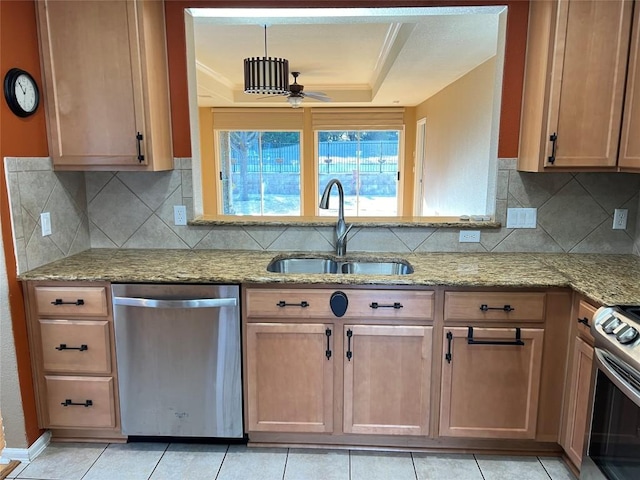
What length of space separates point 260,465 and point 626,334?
164cm

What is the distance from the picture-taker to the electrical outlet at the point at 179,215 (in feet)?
8.67

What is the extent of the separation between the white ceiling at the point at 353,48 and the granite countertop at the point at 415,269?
1.33 metres

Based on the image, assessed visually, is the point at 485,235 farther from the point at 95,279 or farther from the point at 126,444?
the point at 126,444

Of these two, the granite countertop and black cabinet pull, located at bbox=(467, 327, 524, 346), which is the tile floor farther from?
the granite countertop

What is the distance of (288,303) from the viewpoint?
2.09 meters

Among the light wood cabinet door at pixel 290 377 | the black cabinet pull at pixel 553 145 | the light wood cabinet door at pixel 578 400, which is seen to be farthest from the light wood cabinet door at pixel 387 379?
the black cabinet pull at pixel 553 145

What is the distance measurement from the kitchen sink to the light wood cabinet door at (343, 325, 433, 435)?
0.47 m

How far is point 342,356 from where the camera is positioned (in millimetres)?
2123

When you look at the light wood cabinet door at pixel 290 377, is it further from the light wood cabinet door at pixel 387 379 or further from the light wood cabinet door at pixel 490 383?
the light wood cabinet door at pixel 490 383

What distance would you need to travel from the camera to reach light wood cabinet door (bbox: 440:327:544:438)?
2.07 meters

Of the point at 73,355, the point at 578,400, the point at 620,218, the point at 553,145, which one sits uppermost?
the point at 553,145

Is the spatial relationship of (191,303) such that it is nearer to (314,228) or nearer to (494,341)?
(314,228)

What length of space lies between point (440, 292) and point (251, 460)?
122 centimetres

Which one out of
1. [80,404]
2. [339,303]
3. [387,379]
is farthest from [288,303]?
[80,404]
